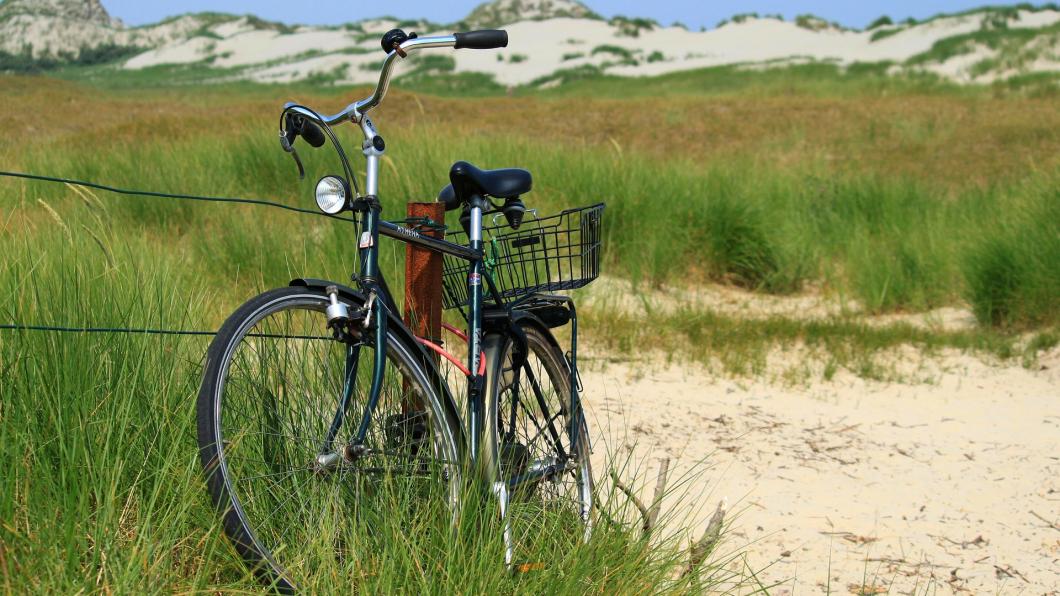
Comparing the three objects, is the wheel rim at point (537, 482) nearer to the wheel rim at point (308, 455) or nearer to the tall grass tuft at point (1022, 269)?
the wheel rim at point (308, 455)

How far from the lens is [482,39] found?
7.44ft

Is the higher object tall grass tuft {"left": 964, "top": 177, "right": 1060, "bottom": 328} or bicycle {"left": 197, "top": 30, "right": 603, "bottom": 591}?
bicycle {"left": 197, "top": 30, "right": 603, "bottom": 591}

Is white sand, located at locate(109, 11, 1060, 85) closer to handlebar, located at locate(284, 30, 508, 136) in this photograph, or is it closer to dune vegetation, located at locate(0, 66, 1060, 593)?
dune vegetation, located at locate(0, 66, 1060, 593)

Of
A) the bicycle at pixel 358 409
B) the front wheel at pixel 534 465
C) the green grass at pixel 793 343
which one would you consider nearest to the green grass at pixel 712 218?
the green grass at pixel 793 343

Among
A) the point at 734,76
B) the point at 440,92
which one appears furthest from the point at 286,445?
the point at 440,92

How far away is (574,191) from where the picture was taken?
25.4 ft

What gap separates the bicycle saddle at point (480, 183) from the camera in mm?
2562

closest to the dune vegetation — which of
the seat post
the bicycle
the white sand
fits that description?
the bicycle

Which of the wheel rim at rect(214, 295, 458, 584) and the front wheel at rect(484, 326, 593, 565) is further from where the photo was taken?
the front wheel at rect(484, 326, 593, 565)

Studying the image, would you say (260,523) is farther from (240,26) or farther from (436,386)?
(240,26)

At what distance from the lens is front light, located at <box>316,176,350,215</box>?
7.02 ft

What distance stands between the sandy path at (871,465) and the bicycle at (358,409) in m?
0.50

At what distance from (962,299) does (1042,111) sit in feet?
33.0

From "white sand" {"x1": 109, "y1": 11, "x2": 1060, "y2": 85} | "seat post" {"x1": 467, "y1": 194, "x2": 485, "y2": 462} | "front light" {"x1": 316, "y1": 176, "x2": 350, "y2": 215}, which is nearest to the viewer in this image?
"front light" {"x1": 316, "y1": 176, "x2": 350, "y2": 215}
